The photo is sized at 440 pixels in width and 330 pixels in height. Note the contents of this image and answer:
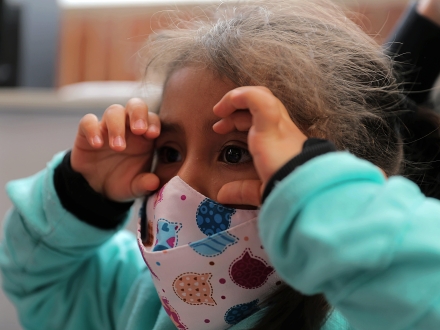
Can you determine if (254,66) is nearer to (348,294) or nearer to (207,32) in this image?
(207,32)

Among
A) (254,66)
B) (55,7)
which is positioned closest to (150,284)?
(254,66)

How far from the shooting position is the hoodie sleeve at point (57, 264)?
0.82 metres

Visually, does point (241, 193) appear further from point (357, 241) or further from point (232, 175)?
point (357, 241)

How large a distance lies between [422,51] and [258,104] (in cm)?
53

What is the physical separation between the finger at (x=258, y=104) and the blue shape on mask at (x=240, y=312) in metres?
0.24

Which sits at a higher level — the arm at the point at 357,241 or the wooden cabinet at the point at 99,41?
the arm at the point at 357,241

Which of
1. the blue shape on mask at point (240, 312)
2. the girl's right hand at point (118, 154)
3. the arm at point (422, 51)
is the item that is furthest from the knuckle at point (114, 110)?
the arm at point (422, 51)

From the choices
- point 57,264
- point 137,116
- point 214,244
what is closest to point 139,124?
point 137,116

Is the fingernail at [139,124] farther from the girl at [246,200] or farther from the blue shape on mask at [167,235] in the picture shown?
the blue shape on mask at [167,235]

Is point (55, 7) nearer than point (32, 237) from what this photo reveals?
No

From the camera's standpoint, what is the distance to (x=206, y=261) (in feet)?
1.93

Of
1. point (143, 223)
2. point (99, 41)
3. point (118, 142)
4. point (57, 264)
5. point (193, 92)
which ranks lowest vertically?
point (99, 41)

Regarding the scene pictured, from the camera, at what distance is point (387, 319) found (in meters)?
0.44

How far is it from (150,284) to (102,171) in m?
0.20
